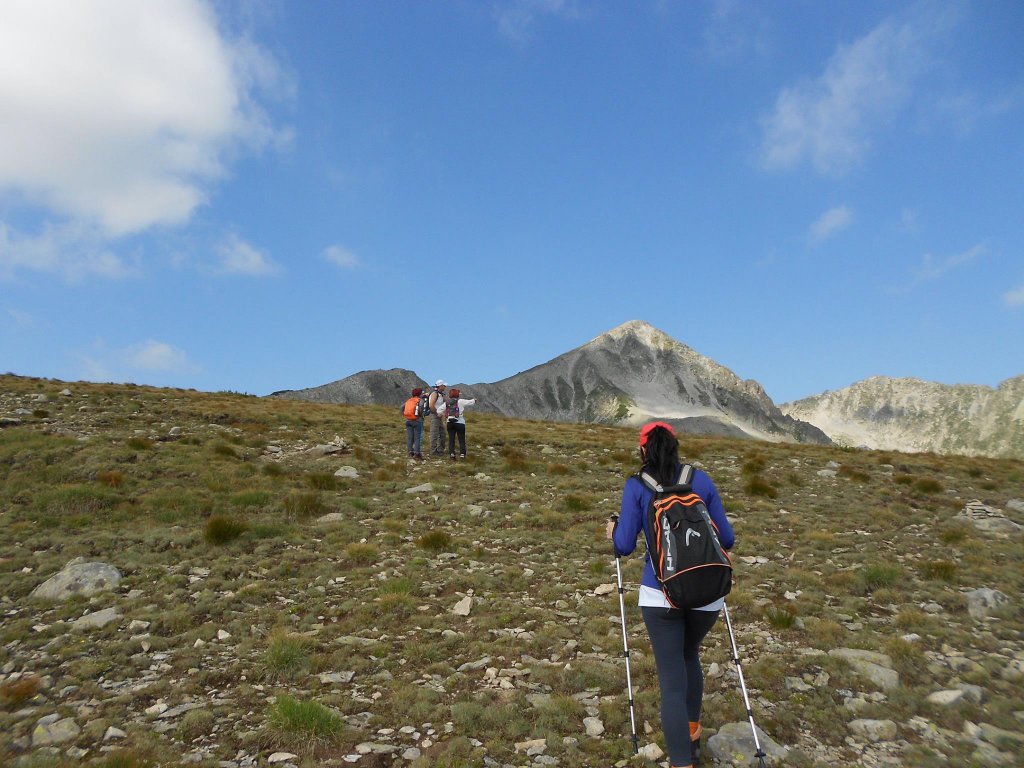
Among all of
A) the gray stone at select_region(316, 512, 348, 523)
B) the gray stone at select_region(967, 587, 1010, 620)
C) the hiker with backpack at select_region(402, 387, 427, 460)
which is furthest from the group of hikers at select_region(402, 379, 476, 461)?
the gray stone at select_region(967, 587, 1010, 620)

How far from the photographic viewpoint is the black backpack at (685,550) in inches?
195

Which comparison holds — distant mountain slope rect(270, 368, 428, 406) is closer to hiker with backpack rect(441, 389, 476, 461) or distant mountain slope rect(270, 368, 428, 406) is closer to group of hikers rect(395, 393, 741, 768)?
hiker with backpack rect(441, 389, 476, 461)

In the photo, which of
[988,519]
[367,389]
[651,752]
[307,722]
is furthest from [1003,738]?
[367,389]

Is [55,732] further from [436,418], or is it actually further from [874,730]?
[436,418]

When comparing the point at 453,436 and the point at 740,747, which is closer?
the point at 740,747

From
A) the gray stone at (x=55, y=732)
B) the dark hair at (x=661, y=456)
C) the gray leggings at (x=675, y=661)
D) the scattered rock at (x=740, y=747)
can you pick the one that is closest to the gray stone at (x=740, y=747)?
the scattered rock at (x=740, y=747)

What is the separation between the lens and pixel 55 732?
6.03 meters

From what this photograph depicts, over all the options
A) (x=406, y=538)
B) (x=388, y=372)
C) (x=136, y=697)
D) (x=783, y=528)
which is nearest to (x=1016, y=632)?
(x=783, y=528)

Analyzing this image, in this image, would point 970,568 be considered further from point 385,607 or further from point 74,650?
point 74,650

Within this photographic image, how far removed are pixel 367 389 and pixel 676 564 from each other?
521 ft

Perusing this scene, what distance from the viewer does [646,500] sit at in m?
5.48

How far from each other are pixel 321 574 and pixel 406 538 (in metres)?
2.66

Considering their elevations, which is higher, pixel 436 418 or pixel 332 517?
pixel 436 418

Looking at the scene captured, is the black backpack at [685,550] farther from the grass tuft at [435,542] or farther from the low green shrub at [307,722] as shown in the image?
the grass tuft at [435,542]
